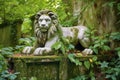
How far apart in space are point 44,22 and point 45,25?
0.17ft

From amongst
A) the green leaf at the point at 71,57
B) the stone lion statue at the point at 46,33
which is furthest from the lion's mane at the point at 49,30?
the green leaf at the point at 71,57

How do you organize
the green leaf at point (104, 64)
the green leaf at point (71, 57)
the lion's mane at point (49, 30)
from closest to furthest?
the green leaf at point (71, 57) → the green leaf at point (104, 64) → the lion's mane at point (49, 30)

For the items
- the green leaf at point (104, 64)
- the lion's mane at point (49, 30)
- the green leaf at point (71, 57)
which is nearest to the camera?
the green leaf at point (71, 57)

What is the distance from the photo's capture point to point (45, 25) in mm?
5320

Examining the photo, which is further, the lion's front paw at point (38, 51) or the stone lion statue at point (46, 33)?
the stone lion statue at point (46, 33)

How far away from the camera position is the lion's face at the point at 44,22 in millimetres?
5312

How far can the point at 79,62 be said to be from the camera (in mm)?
5195

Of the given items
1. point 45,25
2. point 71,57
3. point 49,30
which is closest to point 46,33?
point 49,30

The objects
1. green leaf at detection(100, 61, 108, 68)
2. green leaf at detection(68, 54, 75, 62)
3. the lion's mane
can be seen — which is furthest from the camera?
the lion's mane

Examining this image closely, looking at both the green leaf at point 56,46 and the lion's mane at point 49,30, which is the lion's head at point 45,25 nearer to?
the lion's mane at point 49,30

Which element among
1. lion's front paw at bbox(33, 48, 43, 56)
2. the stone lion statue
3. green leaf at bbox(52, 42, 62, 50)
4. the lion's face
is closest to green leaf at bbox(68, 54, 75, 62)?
green leaf at bbox(52, 42, 62, 50)

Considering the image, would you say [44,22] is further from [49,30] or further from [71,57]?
[71,57]

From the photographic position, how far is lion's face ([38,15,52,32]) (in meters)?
5.31

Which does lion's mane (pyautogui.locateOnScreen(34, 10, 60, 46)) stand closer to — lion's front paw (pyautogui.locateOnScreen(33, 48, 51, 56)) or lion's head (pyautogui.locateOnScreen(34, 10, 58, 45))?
lion's head (pyautogui.locateOnScreen(34, 10, 58, 45))
